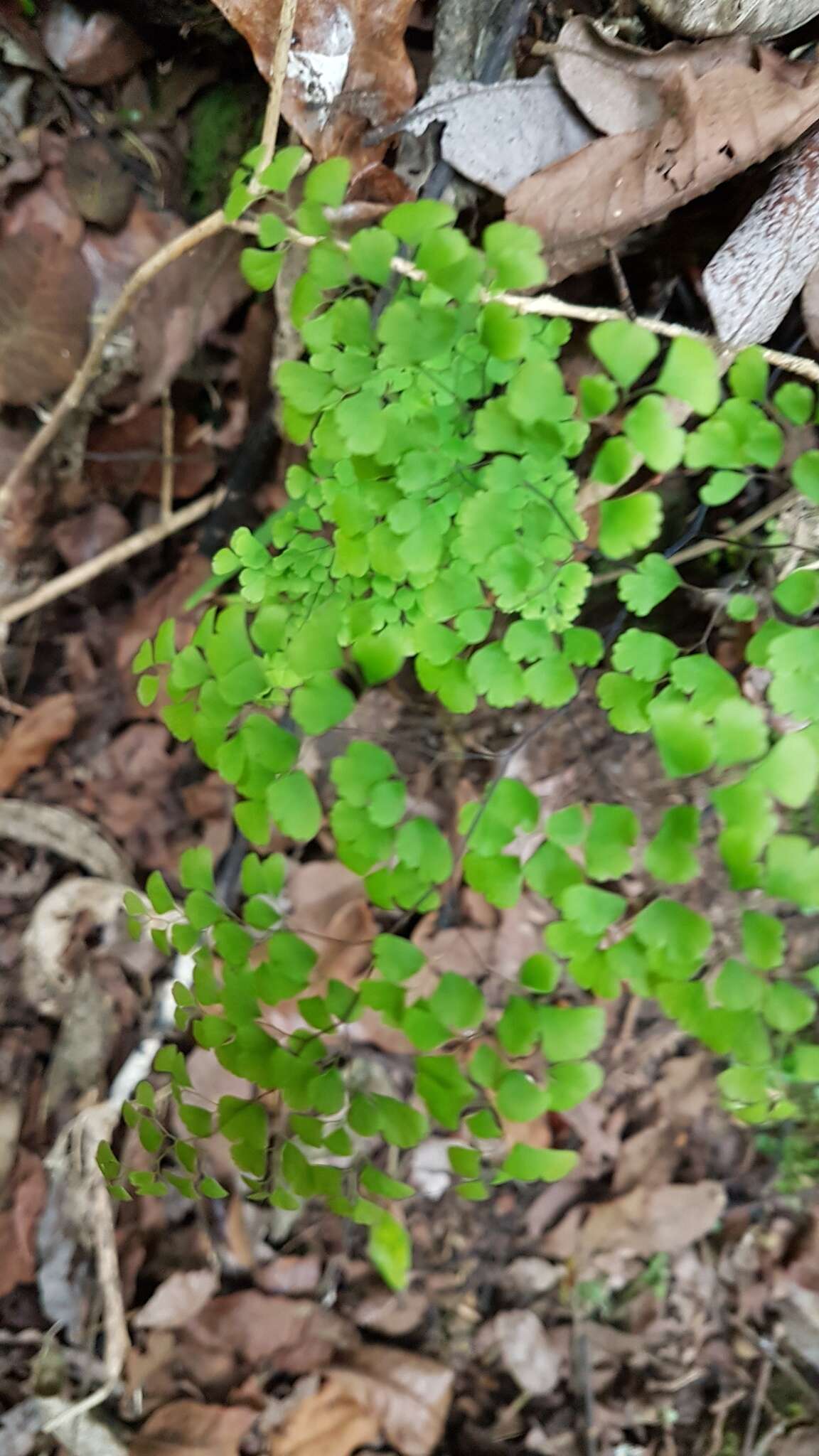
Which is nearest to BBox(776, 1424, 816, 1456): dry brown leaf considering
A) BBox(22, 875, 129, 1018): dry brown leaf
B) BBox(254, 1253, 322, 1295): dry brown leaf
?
BBox(254, 1253, 322, 1295): dry brown leaf

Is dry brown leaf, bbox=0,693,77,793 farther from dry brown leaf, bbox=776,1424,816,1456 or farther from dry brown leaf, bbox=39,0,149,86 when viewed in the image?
dry brown leaf, bbox=776,1424,816,1456

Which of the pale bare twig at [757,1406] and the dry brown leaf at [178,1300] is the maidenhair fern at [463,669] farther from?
the pale bare twig at [757,1406]

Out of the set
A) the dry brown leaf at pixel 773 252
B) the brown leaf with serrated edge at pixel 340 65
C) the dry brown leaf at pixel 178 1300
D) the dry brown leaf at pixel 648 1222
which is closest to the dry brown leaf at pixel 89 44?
the brown leaf with serrated edge at pixel 340 65

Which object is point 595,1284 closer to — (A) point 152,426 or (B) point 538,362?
(B) point 538,362

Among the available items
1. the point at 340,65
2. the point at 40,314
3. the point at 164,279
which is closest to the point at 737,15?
the point at 340,65

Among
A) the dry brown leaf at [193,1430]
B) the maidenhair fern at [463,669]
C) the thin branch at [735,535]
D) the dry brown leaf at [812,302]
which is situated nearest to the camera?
the maidenhair fern at [463,669]

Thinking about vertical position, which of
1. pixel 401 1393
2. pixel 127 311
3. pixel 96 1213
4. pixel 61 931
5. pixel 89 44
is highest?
pixel 89 44

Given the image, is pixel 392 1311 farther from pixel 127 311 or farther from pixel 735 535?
pixel 127 311
